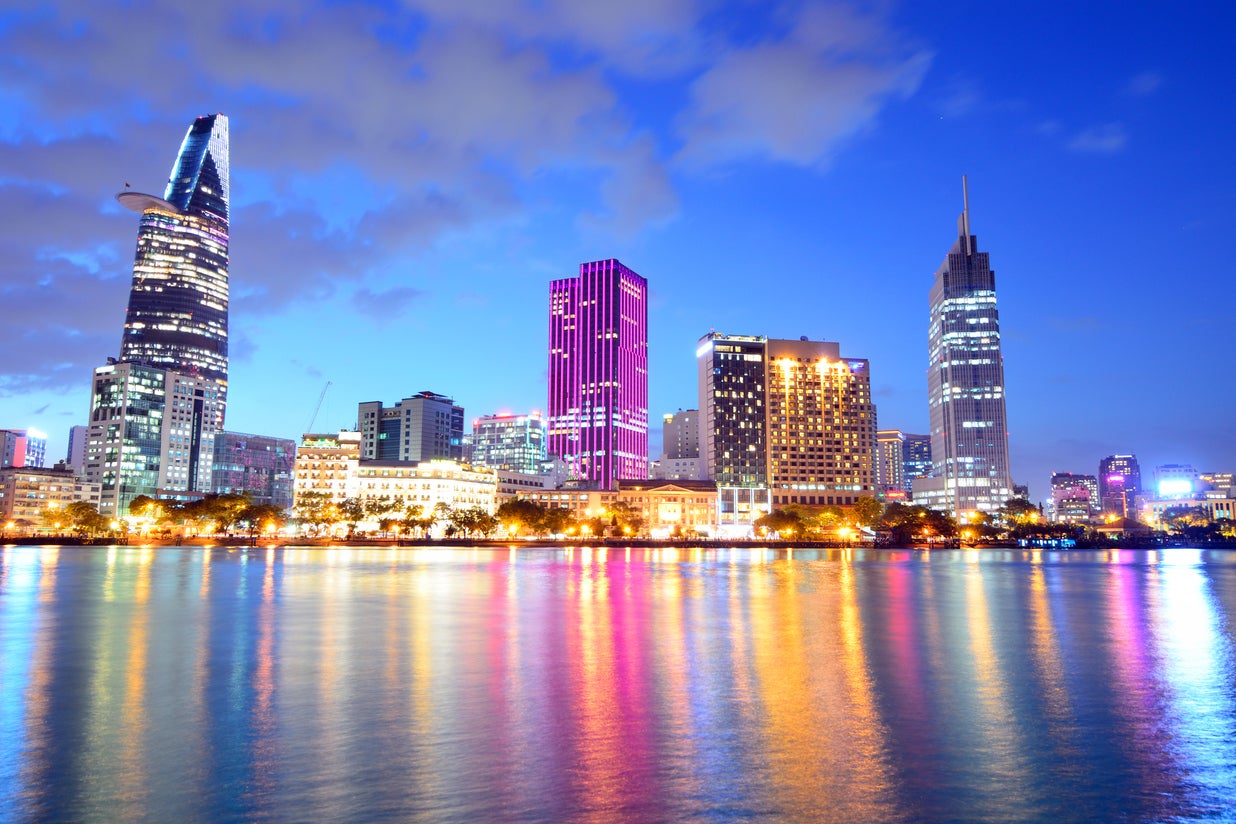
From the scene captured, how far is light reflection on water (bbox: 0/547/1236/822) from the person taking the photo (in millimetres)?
15586

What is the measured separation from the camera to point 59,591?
64.6 metres

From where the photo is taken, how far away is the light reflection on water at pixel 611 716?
15586mm

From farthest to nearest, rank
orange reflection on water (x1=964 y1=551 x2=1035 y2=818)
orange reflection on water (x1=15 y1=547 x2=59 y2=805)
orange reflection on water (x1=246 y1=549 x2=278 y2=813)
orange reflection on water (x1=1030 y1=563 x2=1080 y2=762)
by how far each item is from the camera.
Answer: orange reflection on water (x1=1030 y1=563 x2=1080 y2=762)
orange reflection on water (x1=15 y1=547 x2=59 y2=805)
orange reflection on water (x1=964 y1=551 x2=1035 y2=818)
orange reflection on water (x1=246 y1=549 x2=278 y2=813)

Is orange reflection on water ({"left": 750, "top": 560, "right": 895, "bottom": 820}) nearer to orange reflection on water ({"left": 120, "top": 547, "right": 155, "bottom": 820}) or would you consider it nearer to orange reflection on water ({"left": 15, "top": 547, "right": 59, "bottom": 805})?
orange reflection on water ({"left": 120, "top": 547, "right": 155, "bottom": 820})

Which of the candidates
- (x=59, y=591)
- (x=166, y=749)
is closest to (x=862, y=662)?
(x=166, y=749)

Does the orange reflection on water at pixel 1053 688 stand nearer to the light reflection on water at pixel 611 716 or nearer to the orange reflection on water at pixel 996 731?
the light reflection on water at pixel 611 716

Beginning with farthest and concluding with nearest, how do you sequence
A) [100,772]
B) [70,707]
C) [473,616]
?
[473,616]
[70,707]
[100,772]

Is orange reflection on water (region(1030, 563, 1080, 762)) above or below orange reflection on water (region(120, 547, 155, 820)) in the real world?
below

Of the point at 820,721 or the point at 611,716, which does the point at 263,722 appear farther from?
the point at 820,721

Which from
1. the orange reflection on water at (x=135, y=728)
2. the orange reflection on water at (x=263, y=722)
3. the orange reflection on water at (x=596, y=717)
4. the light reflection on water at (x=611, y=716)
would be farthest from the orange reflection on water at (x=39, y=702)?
the orange reflection on water at (x=596, y=717)

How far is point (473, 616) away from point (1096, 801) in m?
35.3

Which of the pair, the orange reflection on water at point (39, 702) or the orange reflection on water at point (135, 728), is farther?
the orange reflection on water at point (39, 702)

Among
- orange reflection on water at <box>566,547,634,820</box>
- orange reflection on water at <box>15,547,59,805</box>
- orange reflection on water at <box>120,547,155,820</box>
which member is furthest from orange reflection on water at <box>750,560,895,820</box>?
orange reflection on water at <box>15,547,59,805</box>

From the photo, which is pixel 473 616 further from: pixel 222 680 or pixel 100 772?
pixel 100 772
